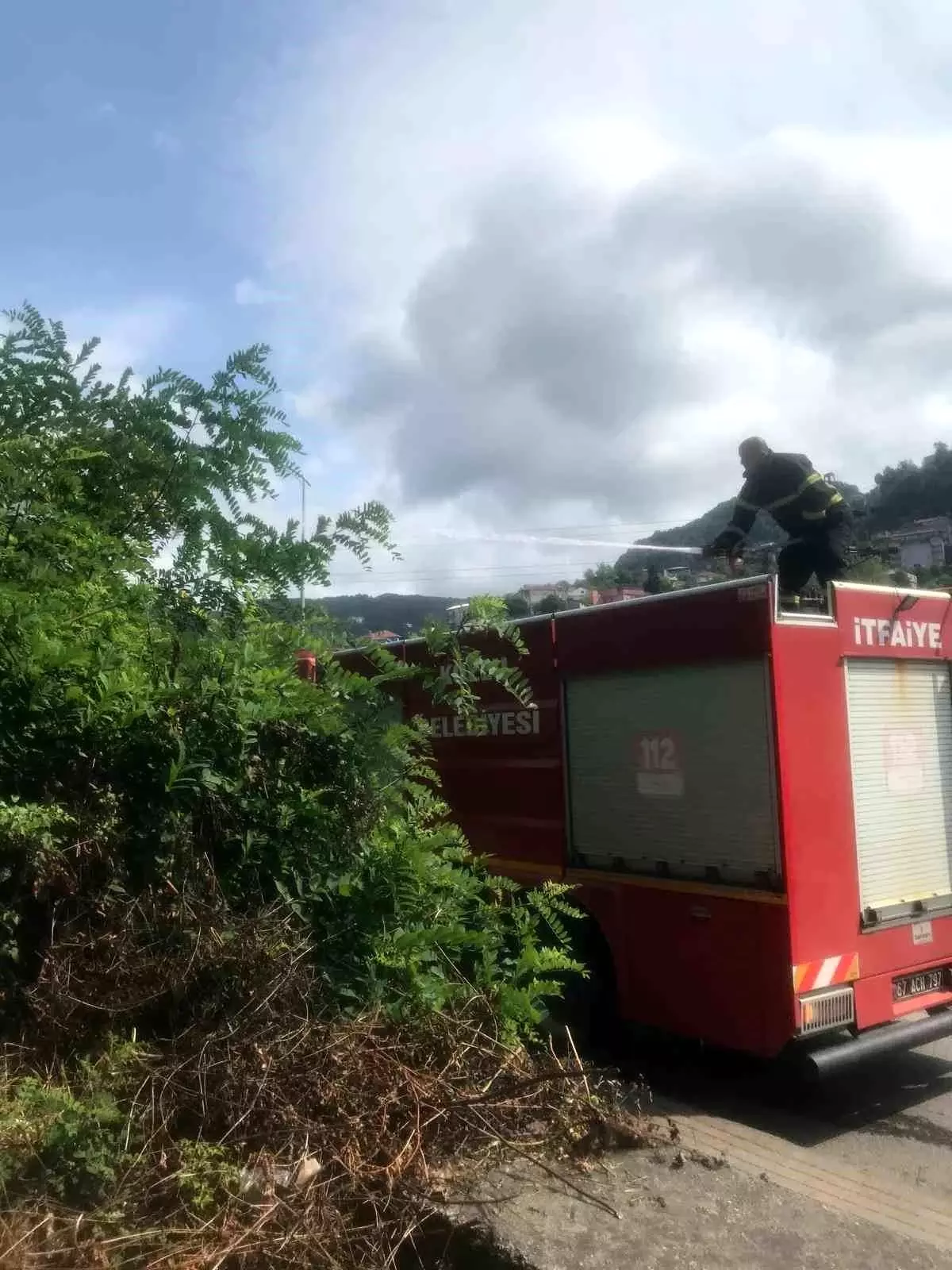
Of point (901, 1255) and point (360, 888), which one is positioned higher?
point (360, 888)

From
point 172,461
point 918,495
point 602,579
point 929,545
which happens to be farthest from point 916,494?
point 172,461

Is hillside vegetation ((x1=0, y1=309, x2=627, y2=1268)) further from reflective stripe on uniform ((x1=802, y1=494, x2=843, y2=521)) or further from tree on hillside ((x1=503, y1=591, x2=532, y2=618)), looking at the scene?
reflective stripe on uniform ((x1=802, y1=494, x2=843, y2=521))

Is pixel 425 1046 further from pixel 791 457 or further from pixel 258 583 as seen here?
pixel 791 457

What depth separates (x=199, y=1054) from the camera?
3.46m

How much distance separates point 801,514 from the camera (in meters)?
7.45

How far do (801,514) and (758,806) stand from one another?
250cm

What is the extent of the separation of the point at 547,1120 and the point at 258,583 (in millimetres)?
2459

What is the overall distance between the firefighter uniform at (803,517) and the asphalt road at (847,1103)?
3030mm

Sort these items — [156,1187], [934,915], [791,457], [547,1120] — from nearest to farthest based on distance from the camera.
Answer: [156,1187] < [547,1120] < [934,915] < [791,457]

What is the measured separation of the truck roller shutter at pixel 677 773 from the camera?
5773 mm

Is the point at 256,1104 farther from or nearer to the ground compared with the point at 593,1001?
farther from the ground

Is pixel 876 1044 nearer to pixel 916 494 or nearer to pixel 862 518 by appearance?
pixel 862 518

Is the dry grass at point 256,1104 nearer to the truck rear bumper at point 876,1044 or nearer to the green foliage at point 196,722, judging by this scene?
the green foliage at point 196,722

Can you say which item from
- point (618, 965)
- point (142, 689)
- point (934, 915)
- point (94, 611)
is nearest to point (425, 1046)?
point (142, 689)
